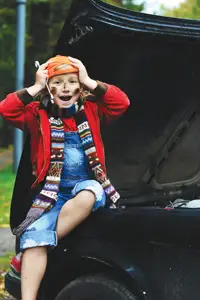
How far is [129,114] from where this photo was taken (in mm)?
4324

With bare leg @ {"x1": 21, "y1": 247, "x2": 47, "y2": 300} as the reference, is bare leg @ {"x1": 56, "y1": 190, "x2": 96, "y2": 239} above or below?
above

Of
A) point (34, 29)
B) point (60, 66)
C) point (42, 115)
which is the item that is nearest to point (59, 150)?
point (42, 115)

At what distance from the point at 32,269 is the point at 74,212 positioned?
1.24 ft

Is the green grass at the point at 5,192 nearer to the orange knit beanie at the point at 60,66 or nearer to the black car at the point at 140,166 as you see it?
the black car at the point at 140,166

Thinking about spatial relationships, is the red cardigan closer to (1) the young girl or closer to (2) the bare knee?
(1) the young girl

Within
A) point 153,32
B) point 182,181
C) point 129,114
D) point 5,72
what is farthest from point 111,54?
point 5,72

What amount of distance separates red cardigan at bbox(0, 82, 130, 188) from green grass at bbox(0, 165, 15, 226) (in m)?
5.39

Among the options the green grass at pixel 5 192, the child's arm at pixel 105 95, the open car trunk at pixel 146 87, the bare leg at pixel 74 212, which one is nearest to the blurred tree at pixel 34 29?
the green grass at pixel 5 192

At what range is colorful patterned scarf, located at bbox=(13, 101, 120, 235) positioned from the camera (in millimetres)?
3615

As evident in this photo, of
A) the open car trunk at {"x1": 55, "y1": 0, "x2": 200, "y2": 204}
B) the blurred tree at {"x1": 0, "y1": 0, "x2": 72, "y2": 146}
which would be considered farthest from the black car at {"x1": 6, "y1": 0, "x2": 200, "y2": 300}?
the blurred tree at {"x1": 0, "y1": 0, "x2": 72, "y2": 146}

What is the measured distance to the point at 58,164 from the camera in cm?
363

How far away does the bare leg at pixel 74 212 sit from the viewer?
3.52m

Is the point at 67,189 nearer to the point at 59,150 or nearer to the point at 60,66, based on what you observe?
the point at 59,150

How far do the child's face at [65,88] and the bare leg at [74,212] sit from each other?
1.65 ft
